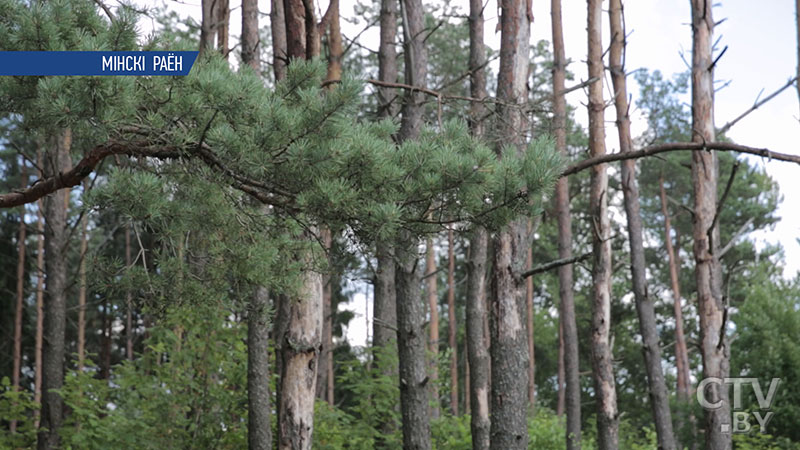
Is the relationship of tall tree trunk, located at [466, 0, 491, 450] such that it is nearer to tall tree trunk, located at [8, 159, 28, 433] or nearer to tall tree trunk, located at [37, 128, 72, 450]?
tall tree trunk, located at [37, 128, 72, 450]

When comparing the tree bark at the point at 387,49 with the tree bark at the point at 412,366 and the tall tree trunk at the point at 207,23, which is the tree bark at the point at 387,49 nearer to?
the tall tree trunk at the point at 207,23

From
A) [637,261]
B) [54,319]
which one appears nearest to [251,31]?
[54,319]

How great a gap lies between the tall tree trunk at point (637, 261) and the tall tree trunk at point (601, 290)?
0.33 m

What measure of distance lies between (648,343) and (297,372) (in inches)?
203

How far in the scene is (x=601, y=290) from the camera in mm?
10016

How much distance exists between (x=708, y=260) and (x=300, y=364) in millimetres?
3698

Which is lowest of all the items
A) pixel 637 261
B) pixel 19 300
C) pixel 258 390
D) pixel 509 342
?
pixel 258 390

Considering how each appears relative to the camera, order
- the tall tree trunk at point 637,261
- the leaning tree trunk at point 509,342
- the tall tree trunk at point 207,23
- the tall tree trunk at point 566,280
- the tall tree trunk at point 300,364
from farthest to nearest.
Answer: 1. the tall tree trunk at point 566,280
2. the tall tree trunk at point 637,261
3. the tall tree trunk at point 207,23
4. the tall tree trunk at point 300,364
5. the leaning tree trunk at point 509,342

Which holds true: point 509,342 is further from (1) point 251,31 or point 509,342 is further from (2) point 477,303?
(1) point 251,31

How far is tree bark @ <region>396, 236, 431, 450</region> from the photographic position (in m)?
8.49

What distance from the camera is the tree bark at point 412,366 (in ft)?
27.9

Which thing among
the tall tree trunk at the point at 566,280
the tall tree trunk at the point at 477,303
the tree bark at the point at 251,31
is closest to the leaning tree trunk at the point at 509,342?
the tall tree trunk at the point at 477,303

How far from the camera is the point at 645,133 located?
2509 cm

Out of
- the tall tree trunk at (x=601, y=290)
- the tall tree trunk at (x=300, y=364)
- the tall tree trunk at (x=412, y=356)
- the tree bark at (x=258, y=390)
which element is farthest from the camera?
the tall tree trunk at (x=601, y=290)
